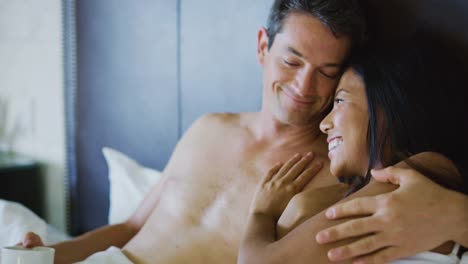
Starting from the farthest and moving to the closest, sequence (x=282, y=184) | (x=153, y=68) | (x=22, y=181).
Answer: (x=22, y=181) < (x=153, y=68) < (x=282, y=184)

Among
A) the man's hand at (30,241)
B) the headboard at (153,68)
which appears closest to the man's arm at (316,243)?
the headboard at (153,68)

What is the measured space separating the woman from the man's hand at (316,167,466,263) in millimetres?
39

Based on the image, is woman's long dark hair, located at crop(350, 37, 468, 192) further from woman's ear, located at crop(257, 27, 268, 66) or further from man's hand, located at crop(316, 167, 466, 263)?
woman's ear, located at crop(257, 27, 268, 66)

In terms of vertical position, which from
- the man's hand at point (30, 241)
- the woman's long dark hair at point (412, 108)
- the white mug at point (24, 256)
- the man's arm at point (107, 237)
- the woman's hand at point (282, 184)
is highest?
the woman's long dark hair at point (412, 108)

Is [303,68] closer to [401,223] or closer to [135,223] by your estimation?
[401,223]

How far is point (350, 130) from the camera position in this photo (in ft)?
3.93

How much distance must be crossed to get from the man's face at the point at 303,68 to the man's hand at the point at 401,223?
456mm

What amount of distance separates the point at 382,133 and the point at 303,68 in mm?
340

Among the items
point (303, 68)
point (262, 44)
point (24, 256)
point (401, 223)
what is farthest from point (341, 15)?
point (24, 256)

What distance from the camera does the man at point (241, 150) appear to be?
1.41 meters

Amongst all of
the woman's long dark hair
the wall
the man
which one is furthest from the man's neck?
the wall

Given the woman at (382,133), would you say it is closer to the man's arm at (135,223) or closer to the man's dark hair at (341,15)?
the man's dark hair at (341,15)

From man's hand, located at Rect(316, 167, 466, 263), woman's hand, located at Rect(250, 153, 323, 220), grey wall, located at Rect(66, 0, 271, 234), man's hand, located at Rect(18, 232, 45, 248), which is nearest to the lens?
man's hand, located at Rect(316, 167, 466, 263)

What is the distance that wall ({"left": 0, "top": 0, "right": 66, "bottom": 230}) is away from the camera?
107 inches
